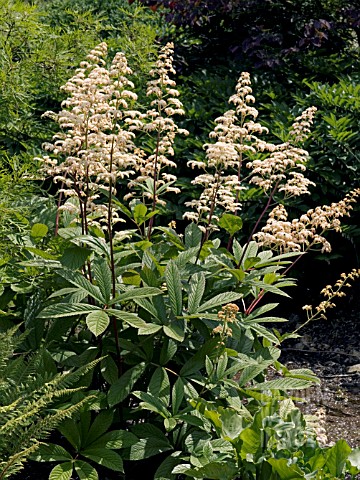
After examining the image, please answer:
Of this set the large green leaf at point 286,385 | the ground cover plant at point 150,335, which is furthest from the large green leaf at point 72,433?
the large green leaf at point 286,385

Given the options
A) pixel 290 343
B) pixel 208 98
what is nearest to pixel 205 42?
pixel 208 98

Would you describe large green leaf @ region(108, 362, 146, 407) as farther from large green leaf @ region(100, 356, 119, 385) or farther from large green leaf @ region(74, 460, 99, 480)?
large green leaf @ region(74, 460, 99, 480)

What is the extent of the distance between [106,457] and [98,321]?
0.50 meters

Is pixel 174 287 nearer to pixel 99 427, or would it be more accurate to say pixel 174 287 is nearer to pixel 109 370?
pixel 109 370

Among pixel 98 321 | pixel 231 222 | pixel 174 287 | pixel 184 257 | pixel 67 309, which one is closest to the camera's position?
pixel 98 321

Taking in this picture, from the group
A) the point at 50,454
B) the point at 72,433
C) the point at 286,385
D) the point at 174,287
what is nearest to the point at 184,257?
the point at 174,287

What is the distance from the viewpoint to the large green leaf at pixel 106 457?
2.58 meters

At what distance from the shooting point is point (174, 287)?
108 inches

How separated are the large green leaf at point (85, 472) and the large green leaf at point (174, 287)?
63 centimetres

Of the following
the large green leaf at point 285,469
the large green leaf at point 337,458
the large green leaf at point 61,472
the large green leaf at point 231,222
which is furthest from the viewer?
the large green leaf at point 231,222

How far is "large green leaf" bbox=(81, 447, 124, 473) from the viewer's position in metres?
2.58

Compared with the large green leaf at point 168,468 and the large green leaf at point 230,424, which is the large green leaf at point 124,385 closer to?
the large green leaf at point 168,468

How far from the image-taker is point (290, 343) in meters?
4.74

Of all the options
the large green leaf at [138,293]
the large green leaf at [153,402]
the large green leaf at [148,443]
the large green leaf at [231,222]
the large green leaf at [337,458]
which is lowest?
the large green leaf at [148,443]
